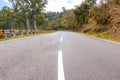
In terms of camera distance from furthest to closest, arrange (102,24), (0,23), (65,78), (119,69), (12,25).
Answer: (12,25) → (0,23) → (102,24) → (119,69) → (65,78)

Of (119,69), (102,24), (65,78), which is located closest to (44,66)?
(65,78)

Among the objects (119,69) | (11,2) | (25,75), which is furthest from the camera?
(11,2)

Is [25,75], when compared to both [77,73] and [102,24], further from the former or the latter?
[102,24]

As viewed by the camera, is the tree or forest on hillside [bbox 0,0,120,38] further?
the tree

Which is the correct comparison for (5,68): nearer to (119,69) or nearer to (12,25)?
(119,69)

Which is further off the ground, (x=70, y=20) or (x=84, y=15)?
(x=84, y=15)

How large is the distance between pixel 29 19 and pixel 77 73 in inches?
2141

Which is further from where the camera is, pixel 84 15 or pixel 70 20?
pixel 70 20

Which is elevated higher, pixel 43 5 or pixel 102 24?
pixel 43 5

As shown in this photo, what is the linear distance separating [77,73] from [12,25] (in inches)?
3556

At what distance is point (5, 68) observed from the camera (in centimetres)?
584

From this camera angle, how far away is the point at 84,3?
66.8m

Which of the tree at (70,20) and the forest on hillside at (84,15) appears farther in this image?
the tree at (70,20)

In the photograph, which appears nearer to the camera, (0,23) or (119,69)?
(119,69)
